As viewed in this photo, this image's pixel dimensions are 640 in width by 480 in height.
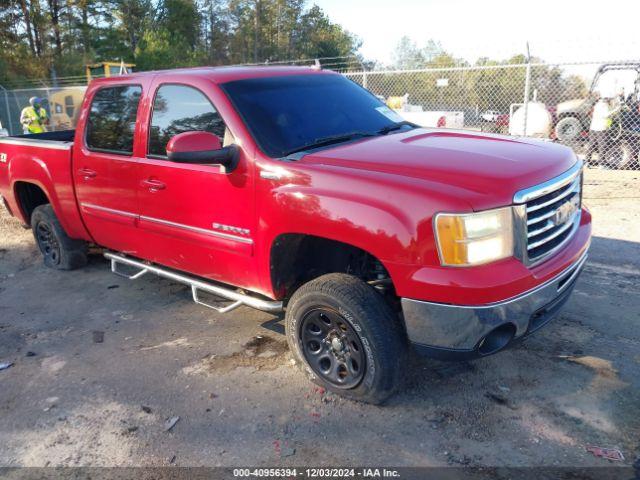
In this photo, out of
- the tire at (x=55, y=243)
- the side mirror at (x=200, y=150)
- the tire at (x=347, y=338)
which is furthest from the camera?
the tire at (x=55, y=243)

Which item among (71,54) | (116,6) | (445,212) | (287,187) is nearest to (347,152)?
(287,187)

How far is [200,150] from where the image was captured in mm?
3312

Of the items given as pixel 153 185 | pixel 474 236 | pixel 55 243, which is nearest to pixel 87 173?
pixel 153 185

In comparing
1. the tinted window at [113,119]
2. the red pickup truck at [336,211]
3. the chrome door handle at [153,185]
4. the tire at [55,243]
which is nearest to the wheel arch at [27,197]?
the tire at [55,243]

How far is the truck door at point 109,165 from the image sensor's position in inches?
170

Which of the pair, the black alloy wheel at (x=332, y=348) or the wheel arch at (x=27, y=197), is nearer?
the black alloy wheel at (x=332, y=348)

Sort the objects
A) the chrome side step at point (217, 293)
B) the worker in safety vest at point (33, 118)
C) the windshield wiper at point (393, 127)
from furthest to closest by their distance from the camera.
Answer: the worker in safety vest at point (33, 118), the windshield wiper at point (393, 127), the chrome side step at point (217, 293)

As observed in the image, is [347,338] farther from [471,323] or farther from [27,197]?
[27,197]

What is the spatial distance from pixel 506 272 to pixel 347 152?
1.18m

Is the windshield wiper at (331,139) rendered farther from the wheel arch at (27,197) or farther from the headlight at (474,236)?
the wheel arch at (27,197)

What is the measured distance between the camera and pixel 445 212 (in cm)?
262

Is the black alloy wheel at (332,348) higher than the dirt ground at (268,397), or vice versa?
the black alloy wheel at (332,348)

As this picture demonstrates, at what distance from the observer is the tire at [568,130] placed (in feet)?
39.7

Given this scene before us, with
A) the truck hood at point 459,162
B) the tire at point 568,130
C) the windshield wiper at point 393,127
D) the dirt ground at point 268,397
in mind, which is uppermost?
the windshield wiper at point 393,127
